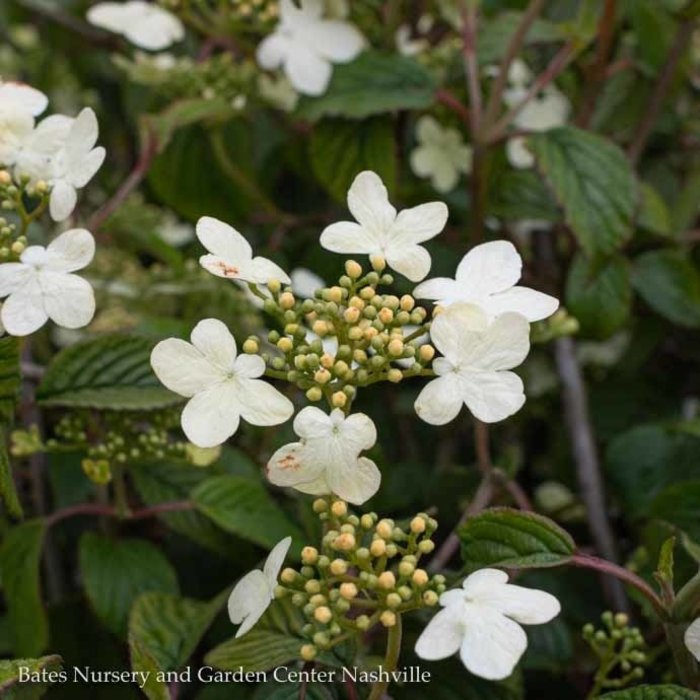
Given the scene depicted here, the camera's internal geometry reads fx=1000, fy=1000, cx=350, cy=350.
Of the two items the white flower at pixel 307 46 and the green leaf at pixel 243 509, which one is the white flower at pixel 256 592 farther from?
the white flower at pixel 307 46


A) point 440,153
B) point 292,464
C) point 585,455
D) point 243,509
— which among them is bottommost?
point 585,455

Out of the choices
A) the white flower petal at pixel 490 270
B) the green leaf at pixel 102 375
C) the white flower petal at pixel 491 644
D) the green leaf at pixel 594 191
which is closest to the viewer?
the white flower petal at pixel 491 644

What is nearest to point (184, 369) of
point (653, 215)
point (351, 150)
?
point (351, 150)

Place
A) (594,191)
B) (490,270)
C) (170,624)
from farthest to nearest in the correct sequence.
Answer: (594,191) → (170,624) → (490,270)

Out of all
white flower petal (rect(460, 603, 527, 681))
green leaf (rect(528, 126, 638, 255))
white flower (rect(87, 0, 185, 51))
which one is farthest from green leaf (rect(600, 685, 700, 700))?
white flower (rect(87, 0, 185, 51))

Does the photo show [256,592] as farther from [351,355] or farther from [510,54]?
[510,54]

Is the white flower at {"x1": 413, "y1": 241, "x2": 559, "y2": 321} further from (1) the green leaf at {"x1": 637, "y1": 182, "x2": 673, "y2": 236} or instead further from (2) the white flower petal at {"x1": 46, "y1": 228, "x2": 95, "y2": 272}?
(1) the green leaf at {"x1": 637, "y1": 182, "x2": 673, "y2": 236}

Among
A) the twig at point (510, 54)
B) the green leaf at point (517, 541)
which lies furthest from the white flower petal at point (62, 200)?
the twig at point (510, 54)
